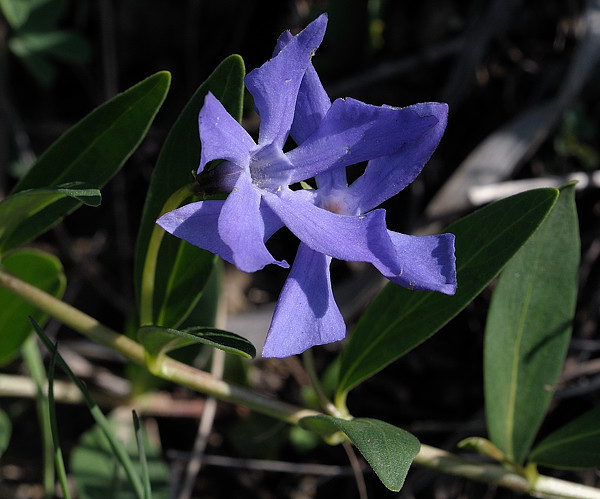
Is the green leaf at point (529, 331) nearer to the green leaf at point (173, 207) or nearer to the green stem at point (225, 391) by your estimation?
the green stem at point (225, 391)

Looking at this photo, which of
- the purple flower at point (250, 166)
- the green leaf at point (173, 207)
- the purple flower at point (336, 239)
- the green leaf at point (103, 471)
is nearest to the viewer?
the purple flower at point (250, 166)

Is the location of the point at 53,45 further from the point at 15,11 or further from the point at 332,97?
the point at 332,97

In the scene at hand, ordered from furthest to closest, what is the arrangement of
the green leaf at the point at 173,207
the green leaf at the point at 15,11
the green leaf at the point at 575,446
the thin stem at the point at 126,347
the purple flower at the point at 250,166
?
the green leaf at the point at 15,11 → the green leaf at the point at 575,446 → the thin stem at the point at 126,347 → the green leaf at the point at 173,207 → the purple flower at the point at 250,166

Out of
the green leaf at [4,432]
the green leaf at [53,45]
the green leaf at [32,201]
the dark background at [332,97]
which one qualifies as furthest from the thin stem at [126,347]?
the green leaf at [53,45]

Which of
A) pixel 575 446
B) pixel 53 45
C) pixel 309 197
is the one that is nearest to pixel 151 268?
pixel 309 197

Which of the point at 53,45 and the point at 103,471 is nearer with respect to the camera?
the point at 103,471

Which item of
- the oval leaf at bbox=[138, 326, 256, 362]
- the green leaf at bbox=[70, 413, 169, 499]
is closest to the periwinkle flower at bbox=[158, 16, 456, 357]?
the oval leaf at bbox=[138, 326, 256, 362]

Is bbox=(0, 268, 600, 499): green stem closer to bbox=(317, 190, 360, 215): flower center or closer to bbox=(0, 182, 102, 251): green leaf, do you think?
bbox=(0, 182, 102, 251): green leaf
